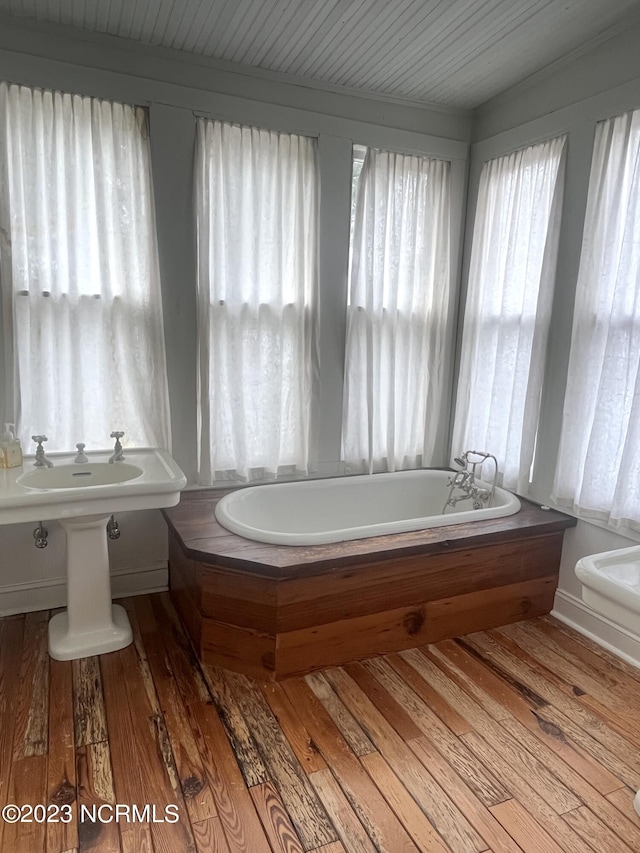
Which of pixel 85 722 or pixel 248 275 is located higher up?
pixel 248 275

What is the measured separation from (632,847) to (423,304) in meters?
2.50

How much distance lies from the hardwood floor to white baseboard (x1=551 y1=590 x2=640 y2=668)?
0.23ft

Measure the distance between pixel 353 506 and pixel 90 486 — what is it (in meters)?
1.40

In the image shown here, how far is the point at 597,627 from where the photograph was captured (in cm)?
249

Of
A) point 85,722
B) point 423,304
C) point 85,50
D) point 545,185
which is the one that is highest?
point 85,50

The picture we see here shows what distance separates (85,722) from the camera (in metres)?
1.88

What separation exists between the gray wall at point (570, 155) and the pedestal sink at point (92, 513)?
5.77ft

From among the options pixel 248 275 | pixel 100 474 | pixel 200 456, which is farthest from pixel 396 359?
pixel 100 474

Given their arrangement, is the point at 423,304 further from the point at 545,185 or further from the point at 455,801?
the point at 455,801

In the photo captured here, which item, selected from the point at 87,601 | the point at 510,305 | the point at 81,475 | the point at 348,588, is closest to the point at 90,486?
the point at 81,475

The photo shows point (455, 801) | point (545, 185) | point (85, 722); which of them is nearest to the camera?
point (455, 801)

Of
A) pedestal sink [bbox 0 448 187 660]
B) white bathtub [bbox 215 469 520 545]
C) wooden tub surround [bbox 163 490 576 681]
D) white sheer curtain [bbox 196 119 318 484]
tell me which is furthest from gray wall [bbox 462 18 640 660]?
pedestal sink [bbox 0 448 187 660]

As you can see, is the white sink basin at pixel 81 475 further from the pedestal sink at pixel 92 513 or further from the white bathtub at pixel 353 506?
the white bathtub at pixel 353 506

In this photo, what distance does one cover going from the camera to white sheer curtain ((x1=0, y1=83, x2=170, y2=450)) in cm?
233
